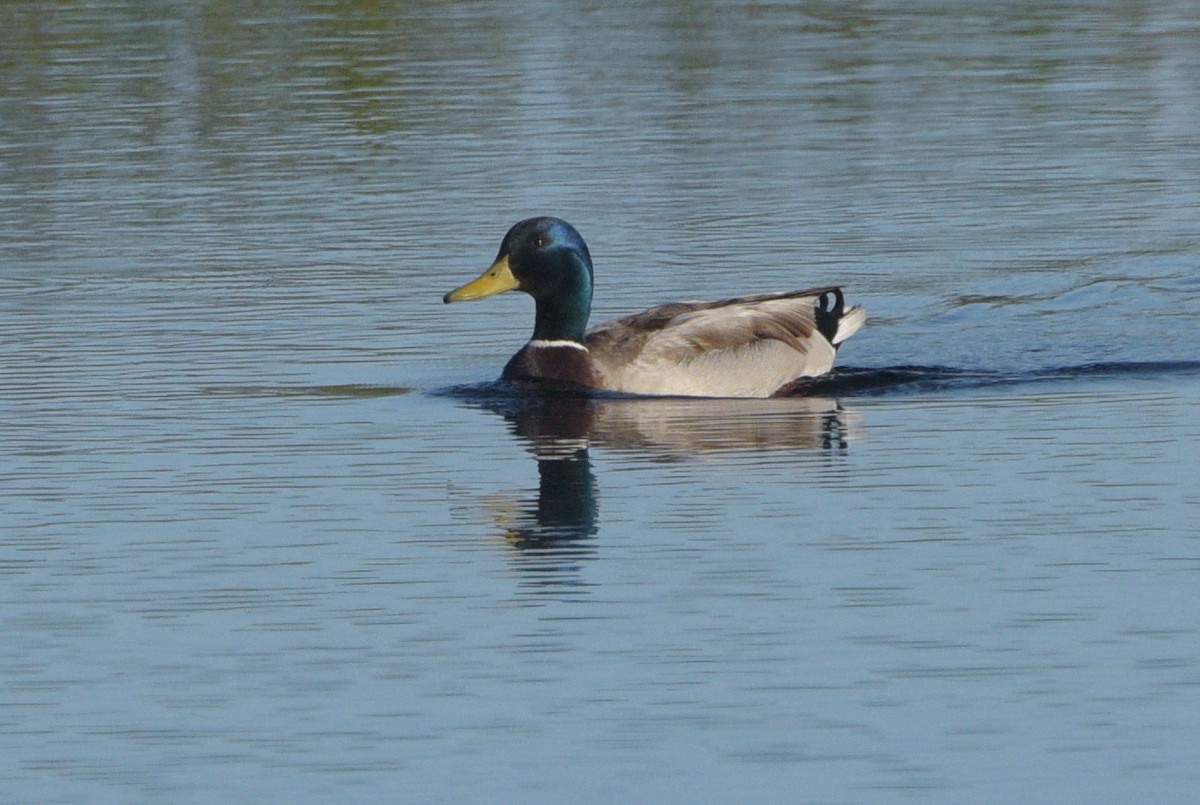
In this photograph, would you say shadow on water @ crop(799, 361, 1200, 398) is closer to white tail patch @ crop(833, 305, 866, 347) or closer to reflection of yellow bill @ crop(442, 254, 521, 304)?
white tail patch @ crop(833, 305, 866, 347)

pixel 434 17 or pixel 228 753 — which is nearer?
pixel 228 753

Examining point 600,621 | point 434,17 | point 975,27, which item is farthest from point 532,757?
point 434,17

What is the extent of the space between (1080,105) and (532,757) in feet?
65.3

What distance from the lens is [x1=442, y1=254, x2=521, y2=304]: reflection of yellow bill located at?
50.3ft

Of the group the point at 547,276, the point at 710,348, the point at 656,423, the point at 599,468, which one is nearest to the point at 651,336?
the point at 710,348

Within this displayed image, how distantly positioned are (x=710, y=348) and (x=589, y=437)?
153cm

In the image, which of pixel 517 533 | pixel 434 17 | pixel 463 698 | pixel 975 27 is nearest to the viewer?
pixel 463 698

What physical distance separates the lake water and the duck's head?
22.2 inches

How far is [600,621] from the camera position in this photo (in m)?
9.80

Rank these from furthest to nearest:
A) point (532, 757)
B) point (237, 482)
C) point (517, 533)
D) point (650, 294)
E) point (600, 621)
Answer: point (650, 294) → point (237, 482) → point (517, 533) → point (600, 621) → point (532, 757)

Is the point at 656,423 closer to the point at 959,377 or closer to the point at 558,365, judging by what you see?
the point at 558,365

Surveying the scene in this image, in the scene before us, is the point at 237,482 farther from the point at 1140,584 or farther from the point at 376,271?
the point at 376,271

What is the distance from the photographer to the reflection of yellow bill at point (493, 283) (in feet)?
50.3

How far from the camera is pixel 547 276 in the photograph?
15.6 metres
